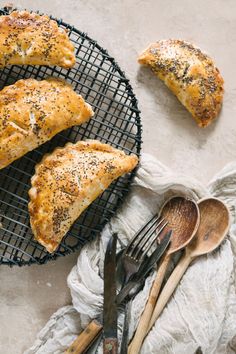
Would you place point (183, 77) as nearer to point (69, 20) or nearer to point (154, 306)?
point (69, 20)

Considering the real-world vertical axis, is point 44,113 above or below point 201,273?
above

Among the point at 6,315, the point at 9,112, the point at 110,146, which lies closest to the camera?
the point at 9,112

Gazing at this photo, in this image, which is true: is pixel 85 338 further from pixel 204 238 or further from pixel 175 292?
pixel 204 238

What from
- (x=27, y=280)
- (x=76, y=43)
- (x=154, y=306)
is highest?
(x=76, y=43)

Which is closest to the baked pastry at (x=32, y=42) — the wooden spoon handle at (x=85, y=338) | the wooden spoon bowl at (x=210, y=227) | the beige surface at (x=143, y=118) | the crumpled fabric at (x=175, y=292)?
the beige surface at (x=143, y=118)

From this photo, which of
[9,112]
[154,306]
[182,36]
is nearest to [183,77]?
[182,36]

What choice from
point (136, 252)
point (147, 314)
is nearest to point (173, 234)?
point (136, 252)
